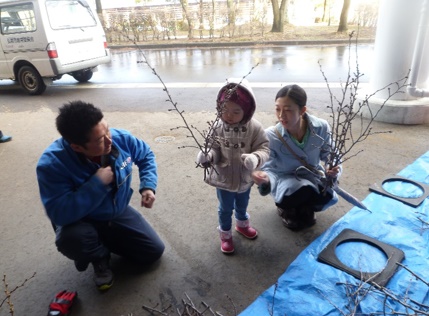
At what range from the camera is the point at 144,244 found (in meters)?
2.30

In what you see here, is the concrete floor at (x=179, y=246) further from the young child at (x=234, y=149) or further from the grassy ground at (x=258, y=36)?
the grassy ground at (x=258, y=36)

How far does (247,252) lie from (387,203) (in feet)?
4.49

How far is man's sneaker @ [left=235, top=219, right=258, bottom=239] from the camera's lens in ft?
8.52

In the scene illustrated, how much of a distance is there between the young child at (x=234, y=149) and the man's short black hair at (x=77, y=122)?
69 centimetres

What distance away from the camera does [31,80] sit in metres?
7.46

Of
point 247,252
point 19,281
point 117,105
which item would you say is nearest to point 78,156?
point 19,281

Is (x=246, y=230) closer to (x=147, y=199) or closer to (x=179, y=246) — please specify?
(x=179, y=246)

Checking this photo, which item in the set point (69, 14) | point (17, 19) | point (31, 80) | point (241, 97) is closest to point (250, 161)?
point (241, 97)

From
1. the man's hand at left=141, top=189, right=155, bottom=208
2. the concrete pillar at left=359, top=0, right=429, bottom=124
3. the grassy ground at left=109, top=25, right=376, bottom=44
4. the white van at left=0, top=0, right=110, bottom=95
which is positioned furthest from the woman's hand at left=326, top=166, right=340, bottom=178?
the grassy ground at left=109, top=25, right=376, bottom=44

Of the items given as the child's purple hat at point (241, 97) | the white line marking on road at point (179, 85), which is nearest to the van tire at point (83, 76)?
the white line marking on road at point (179, 85)

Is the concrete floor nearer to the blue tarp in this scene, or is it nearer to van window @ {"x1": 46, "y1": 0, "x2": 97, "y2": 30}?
the blue tarp

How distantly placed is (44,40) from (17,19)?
2.93 ft

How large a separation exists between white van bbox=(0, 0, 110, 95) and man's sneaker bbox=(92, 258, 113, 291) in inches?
241

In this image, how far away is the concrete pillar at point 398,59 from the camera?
4.14 metres
